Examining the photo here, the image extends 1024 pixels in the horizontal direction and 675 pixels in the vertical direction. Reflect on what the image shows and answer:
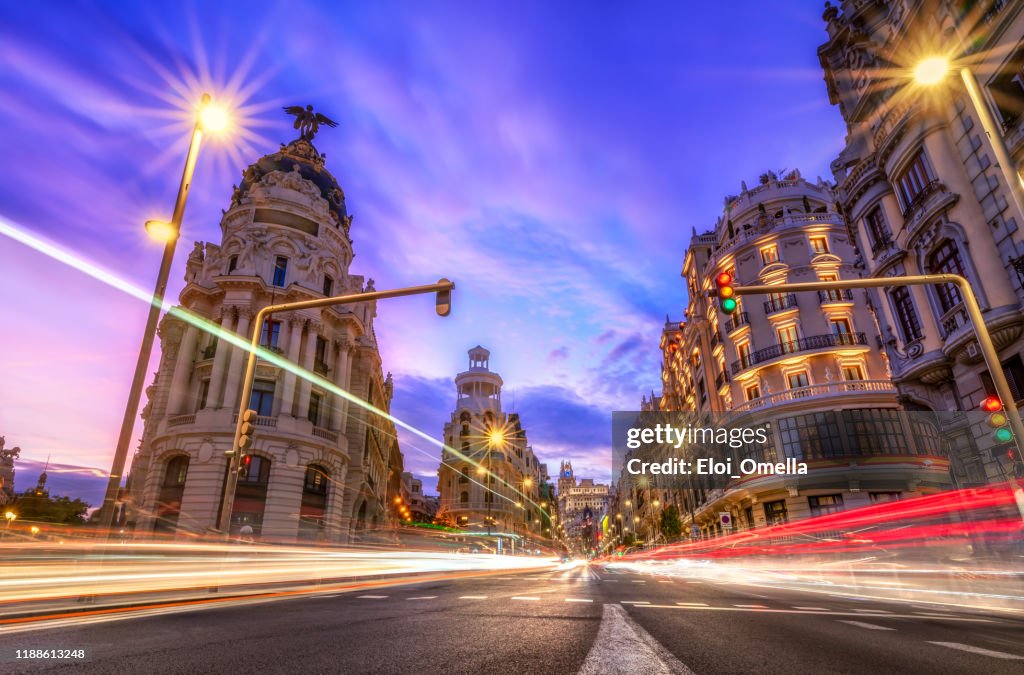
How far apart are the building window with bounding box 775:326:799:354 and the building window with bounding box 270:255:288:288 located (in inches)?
1305

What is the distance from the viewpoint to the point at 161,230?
10430 millimetres

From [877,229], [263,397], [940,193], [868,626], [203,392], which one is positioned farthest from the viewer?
[203,392]

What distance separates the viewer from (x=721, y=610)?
6.96m

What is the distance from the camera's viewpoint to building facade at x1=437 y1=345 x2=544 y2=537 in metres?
78.8

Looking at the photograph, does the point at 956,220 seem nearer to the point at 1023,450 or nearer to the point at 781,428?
the point at 1023,450

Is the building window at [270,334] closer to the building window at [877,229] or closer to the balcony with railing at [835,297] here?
the building window at [877,229]

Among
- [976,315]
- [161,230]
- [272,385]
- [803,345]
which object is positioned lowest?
[976,315]

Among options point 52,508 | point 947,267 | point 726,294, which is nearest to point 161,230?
point 726,294

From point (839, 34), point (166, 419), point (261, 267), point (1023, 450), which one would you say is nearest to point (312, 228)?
point (261, 267)

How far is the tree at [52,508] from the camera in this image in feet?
201

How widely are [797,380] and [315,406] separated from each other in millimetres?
30991

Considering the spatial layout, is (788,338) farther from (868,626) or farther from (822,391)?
(868,626)

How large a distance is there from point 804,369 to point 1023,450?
2562 centimetres

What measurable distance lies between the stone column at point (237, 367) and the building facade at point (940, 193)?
33143 millimetres
